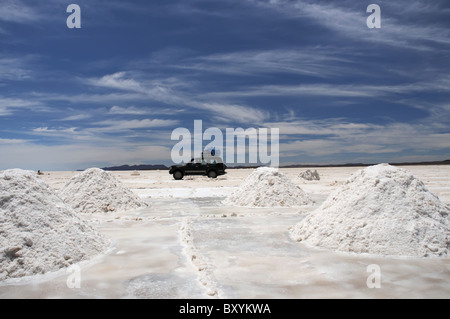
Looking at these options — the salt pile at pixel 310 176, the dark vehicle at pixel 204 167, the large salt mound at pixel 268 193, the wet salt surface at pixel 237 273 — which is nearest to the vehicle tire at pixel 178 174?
the dark vehicle at pixel 204 167

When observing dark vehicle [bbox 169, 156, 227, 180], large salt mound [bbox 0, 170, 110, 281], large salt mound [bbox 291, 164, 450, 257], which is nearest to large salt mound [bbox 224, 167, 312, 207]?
large salt mound [bbox 291, 164, 450, 257]

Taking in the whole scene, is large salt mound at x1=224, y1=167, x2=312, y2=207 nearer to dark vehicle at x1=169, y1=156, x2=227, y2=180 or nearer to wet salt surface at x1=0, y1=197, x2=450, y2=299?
wet salt surface at x1=0, y1=197, x2=450, y2=299

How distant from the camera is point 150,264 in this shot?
17.6ft

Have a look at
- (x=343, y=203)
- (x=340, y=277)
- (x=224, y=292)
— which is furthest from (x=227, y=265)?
(x=343, y=203)

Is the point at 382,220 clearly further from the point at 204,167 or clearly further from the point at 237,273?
the point at 204,167

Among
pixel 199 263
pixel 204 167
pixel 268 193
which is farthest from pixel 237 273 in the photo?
pixel 204 167

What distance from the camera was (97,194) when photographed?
40.5 ft

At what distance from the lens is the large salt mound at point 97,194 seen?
11.8 metres

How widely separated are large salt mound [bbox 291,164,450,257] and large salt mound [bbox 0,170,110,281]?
13.6 feet

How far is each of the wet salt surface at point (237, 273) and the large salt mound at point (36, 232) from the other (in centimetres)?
28

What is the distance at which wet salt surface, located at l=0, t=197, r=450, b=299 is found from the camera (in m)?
4.16

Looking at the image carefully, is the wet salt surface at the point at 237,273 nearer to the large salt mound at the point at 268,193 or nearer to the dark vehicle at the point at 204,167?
the large salt mound at the point at 268,193
